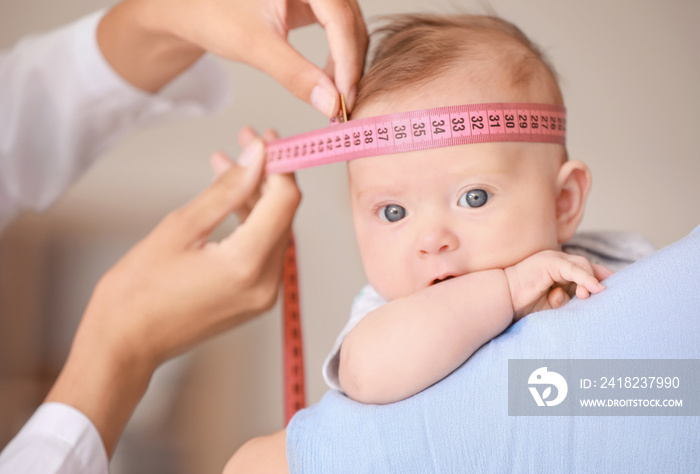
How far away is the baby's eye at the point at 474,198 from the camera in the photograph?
0.93 meters

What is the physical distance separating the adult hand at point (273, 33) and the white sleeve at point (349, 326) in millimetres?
363

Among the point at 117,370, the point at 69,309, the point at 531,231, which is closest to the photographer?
the point at 531,231

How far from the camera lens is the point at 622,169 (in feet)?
7.69

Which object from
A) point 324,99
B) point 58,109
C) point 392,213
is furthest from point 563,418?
point 58,109

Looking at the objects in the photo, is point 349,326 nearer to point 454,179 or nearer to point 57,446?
point 454,179

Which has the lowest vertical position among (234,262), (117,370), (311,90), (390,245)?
(117,370)

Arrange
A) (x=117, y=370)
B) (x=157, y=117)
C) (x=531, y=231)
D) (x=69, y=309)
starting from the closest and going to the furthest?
1. (x=531, y=231)
2. (x=117, y=370)
3. (x=157, y=117)
4. (x=69, y=309)

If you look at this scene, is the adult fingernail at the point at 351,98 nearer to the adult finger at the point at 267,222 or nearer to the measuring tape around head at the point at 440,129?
the measuring tape around head at the point at 440,129

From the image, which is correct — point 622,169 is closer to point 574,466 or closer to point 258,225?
point 258,225

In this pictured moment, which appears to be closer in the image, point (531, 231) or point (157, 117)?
point (531, 231)

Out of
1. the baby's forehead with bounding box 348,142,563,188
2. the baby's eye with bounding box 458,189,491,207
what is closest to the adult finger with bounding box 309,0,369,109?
the baby's forehead with bounding box 348,142,563,188

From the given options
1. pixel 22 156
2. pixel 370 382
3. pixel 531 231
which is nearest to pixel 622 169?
pixel 531 231

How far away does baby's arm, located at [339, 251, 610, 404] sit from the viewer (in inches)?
28.9

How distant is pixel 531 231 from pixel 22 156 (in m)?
1.26
